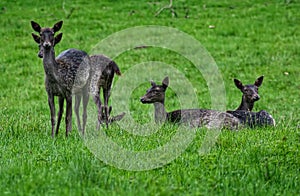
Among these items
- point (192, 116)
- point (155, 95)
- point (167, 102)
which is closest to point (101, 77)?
point (155, 95)

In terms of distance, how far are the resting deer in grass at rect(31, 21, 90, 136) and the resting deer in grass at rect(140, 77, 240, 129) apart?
2.10 metres

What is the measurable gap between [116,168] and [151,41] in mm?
14870

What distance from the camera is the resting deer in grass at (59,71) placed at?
8.35m

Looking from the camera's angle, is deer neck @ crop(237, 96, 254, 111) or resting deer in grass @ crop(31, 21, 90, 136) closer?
resting deer in grass @ crop(31, 21, 90, 136)

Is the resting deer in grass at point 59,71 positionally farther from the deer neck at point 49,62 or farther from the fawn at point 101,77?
the fawn at point 101,77

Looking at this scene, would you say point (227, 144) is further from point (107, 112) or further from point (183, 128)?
point (107, 112)

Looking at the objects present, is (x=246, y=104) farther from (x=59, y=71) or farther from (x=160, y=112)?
(x=59, y=71)

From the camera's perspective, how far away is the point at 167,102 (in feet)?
52.7

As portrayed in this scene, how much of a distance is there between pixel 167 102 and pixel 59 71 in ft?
25.4

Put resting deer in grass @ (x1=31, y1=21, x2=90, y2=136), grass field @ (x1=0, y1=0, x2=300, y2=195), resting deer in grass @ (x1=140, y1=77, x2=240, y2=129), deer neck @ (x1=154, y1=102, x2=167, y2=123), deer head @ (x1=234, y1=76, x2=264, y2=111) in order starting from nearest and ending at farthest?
grass field @ (x1=0, y1=0, x2=300, y2=195) → resting deer in grass @ (x1=31, y1=21, x2=90, y2=136) → resting deer in grass @ (x1=140, y1=77, x2=240, y2=129) → deer neck @ (x1=154, y1=102, x2=167, y2=123) → deer head @ (x1=234, y1=76, x2=264, y2=111)

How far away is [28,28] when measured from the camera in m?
22.6

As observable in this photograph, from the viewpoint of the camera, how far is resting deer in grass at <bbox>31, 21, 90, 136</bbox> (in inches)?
329

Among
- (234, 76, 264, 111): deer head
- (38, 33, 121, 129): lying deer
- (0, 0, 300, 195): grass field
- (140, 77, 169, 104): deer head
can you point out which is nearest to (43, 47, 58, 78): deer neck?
(0, 0, 300, 195): grass field

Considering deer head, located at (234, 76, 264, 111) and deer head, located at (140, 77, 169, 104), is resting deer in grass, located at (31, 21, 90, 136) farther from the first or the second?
deer head, located at (234, 76, 264, 111)
